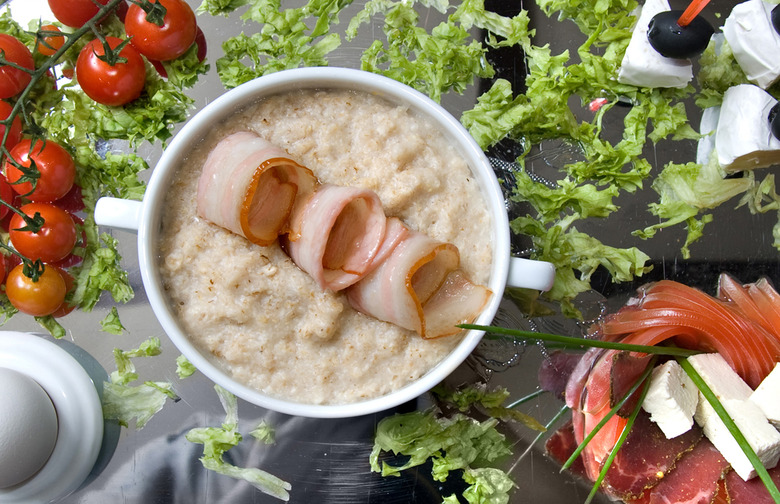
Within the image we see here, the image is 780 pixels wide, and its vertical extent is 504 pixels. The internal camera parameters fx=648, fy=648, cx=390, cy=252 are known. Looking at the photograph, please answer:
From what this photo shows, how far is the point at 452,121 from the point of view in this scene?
49.9 inches

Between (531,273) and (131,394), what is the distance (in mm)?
1063

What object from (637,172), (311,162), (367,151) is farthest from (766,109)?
(311,162)

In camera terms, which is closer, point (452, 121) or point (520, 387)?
point (452, 121)

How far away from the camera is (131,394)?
5.41ft

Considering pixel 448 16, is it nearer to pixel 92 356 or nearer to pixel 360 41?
pixel 360 41

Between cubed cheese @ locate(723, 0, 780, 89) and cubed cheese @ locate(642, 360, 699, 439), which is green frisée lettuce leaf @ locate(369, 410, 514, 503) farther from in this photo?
cubed cheese @ locate(723, 0, 780, 89)

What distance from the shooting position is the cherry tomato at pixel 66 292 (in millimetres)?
1612

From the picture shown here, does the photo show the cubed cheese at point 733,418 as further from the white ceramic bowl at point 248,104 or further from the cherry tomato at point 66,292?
the cherry tomato at point 66,292

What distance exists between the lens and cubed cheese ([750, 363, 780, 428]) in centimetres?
150

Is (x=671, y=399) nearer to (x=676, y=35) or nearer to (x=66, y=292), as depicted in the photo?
(x=676, y=35)

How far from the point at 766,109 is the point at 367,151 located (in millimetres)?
1014

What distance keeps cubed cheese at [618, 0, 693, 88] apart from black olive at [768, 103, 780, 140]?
0.69 ft

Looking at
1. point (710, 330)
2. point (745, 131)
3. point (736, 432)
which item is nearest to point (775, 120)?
point (745, 131)

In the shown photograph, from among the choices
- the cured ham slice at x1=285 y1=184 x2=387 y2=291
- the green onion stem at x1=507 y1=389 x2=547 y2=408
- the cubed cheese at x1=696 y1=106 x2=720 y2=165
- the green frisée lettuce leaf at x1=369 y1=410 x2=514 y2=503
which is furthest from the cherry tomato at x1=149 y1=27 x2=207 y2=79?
the cubed cheese at x1=696 y1=106 x2=720 y2=165
